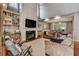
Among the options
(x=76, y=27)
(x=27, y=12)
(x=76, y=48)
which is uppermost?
(x=27, y=12)

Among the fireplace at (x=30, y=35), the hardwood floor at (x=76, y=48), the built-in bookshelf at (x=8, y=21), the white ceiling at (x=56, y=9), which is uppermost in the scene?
the white ceiling at (x=56, y=9)

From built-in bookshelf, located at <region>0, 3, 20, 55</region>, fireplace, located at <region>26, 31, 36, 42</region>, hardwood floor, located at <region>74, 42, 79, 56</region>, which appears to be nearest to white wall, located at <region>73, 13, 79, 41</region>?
hardwood floor, located at <region>74, 42, 79, 56</region>

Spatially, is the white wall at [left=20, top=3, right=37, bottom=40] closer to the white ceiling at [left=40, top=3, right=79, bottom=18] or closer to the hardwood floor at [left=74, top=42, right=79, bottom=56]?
the white ceiling at [left=40, top=3, right=79, bottom=18]

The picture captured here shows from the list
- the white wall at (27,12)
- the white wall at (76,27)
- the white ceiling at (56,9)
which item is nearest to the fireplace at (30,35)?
the white wall at (27,12)

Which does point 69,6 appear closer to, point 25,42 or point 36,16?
point 36,16

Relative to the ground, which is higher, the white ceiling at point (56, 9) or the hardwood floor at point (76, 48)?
the white ceiling at point (56, 9)

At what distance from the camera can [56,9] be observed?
220 centimetres

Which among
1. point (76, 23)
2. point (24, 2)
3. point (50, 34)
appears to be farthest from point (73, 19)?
point (24, 2)

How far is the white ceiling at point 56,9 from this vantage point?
2187 millimetres

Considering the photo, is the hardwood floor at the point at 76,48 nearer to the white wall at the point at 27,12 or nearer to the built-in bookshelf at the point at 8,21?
the white wall at the point at 27,12

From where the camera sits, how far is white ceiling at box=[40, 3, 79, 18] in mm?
2187

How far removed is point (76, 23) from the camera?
220 centimetres

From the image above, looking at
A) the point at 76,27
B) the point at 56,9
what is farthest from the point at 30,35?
the point at 76,27

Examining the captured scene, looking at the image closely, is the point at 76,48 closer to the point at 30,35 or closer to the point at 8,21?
the point at 30,35
